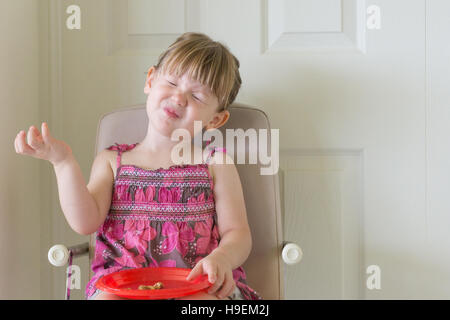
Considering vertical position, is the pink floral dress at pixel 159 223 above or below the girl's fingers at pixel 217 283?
above

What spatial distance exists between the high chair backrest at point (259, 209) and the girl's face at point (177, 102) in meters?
0.12

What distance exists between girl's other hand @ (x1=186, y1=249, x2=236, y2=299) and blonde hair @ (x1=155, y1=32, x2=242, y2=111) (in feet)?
1.10

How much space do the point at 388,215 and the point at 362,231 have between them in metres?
0.08

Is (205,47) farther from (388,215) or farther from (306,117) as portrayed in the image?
(388,215)

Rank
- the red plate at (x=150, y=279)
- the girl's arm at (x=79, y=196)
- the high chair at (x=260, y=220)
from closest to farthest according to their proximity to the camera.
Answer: the red plate at (x=150, y=279), the girl's arm at (x=79, y=196), the high chair at (x=260, y=220)

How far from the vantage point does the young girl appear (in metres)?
1.02

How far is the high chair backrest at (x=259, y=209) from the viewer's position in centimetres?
112

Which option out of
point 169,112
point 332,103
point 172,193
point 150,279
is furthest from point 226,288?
point 332,103

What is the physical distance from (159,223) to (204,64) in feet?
1.06

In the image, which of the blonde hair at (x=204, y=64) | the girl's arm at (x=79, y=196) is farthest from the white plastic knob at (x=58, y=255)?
the blonde hair at (x=204, y=64)

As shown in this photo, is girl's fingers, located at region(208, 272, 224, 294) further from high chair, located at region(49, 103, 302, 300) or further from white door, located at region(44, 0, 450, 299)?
white door, located at region(44, 0, 450, 299)

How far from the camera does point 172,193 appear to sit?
106 cm

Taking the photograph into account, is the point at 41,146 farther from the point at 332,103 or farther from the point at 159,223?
the point at 332,103

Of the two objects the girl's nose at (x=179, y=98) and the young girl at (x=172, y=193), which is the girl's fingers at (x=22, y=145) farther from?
the girl's nose at (x=179, y=98)
